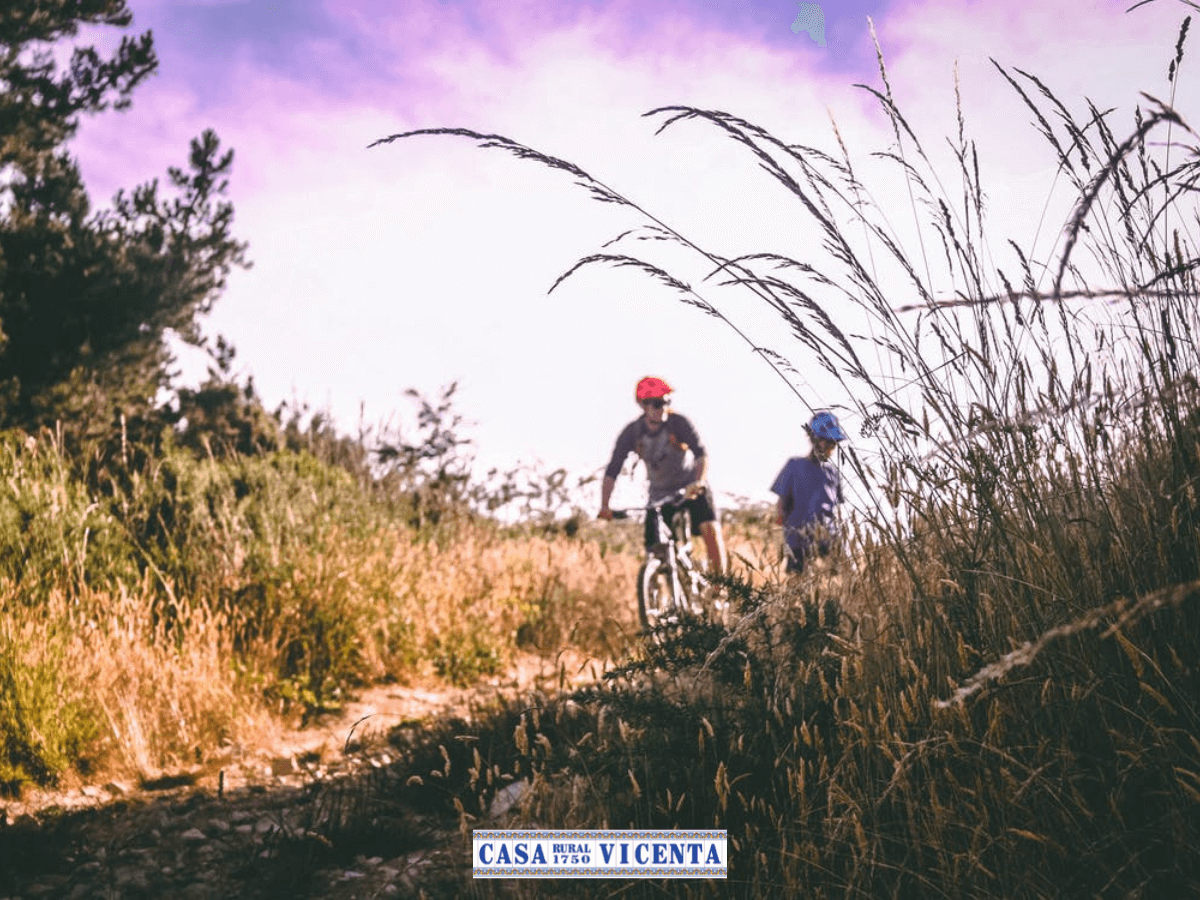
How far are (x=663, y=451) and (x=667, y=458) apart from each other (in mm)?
75

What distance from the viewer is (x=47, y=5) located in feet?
34.1

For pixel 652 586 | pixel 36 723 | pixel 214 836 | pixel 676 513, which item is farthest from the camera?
pixel 676 513

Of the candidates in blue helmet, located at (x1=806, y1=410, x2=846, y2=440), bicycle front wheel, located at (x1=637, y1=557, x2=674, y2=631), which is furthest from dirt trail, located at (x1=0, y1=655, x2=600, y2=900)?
bicycle front wheel, located at (x1=637, y1=557, x2=674, y2=631)

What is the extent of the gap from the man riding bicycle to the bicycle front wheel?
458 mm

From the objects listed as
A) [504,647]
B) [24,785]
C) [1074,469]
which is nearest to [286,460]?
[504,647]

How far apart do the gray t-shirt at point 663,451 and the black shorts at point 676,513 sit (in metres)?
0.16

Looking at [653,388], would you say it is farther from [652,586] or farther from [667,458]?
[652,586]

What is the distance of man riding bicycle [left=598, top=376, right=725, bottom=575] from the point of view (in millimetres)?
7898

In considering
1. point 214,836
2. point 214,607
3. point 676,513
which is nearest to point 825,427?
point 214,836

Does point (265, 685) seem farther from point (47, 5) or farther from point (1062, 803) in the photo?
point (47, 5)

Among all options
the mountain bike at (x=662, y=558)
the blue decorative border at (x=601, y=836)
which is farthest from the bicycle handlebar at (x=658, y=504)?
the blue decorative border at (x=601, y=836)

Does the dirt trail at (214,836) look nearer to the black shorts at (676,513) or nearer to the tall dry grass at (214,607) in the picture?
the tall dry grass at (214,607)

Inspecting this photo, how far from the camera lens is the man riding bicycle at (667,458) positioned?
790 cm

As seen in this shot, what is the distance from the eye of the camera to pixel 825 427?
2.35 meters
